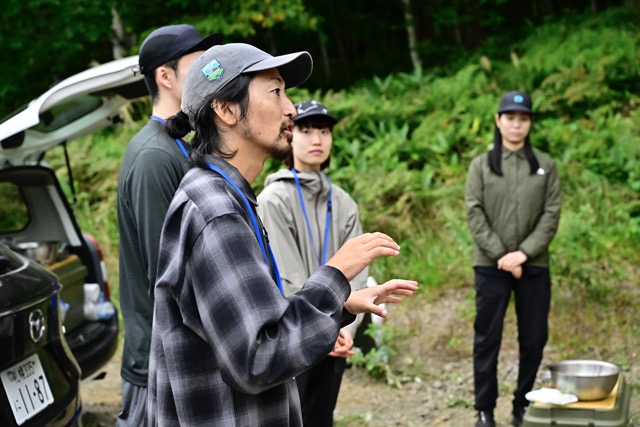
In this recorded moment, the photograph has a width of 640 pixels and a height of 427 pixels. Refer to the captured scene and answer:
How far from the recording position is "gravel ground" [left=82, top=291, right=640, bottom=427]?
6.50m

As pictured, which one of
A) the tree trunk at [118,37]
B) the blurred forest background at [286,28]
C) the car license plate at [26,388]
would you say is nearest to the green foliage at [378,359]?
the car license plate at [26,388]

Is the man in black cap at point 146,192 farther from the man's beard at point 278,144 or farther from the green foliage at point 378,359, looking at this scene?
the green foliage at point 378,359

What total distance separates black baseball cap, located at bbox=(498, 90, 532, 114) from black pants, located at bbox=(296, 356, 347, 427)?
2307mm

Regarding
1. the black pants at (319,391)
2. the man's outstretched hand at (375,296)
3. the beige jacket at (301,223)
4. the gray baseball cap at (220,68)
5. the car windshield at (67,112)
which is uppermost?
the gray baseball cap at (220,68)

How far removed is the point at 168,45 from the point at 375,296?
1702 mm

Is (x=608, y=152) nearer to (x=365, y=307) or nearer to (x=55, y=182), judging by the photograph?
(x=55, y=182)

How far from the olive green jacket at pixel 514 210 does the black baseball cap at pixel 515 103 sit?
29 centimetres

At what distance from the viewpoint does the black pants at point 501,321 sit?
6.10 metres

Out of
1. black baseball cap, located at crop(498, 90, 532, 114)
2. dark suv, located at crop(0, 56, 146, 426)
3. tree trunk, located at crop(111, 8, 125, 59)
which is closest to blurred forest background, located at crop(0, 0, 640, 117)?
tree trunk, located at crop(111, 8, 125, 59)

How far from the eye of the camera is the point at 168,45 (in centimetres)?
377

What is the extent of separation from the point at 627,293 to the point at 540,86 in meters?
5.80

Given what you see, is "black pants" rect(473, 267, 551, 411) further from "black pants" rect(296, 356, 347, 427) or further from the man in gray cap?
the man in gray cap

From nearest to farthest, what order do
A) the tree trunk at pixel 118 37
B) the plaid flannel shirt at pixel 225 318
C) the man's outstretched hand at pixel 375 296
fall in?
the plaid flannel shirt at pixel 225 318 → the man's outstretched hand at pixel 375 296 → the tree trunk at pixel 118 37

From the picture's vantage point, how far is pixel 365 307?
8.32ft
